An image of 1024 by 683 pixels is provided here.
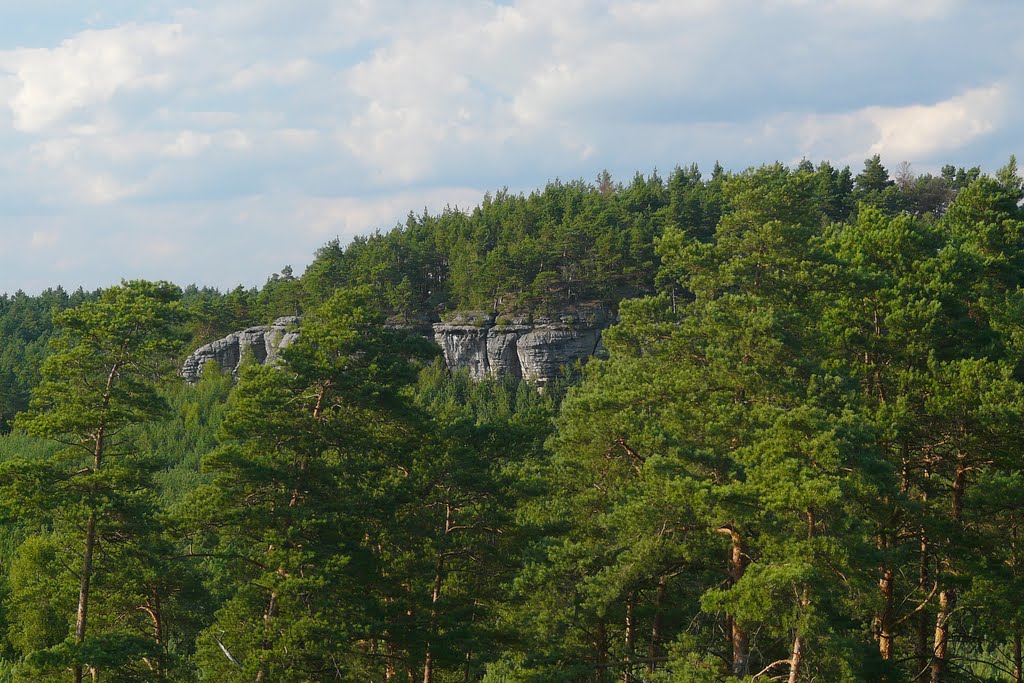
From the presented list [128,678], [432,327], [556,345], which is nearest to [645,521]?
[128,678]

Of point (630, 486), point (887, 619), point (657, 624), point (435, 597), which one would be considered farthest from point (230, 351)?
point (887, 619)

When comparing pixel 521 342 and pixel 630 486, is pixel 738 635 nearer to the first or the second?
pixel 630 486

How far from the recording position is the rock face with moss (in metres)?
64.4

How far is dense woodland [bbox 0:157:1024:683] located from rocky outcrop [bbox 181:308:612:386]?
41.5m

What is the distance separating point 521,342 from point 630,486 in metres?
48.3

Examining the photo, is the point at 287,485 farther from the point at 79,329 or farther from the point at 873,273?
the point at 873,273

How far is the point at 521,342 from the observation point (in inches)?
2576

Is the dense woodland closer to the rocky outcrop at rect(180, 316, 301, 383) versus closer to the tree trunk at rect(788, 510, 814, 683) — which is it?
the tree trunk at rect(788, 510, 814, 683)

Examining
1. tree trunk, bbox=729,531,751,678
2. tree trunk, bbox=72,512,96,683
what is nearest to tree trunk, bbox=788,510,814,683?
tree trunk, bbox=729,531,751,678

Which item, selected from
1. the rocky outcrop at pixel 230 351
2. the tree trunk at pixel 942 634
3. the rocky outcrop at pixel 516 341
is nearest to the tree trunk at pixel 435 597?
the tree trunk at pixel 942 634

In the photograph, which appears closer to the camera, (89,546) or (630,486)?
(630,486)

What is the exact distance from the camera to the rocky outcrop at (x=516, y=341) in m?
64.4

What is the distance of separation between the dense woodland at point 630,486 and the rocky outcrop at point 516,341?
1636 inches

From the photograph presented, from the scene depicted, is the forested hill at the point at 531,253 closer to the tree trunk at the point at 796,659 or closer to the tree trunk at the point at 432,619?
the tree trunk at the point at 432,619
